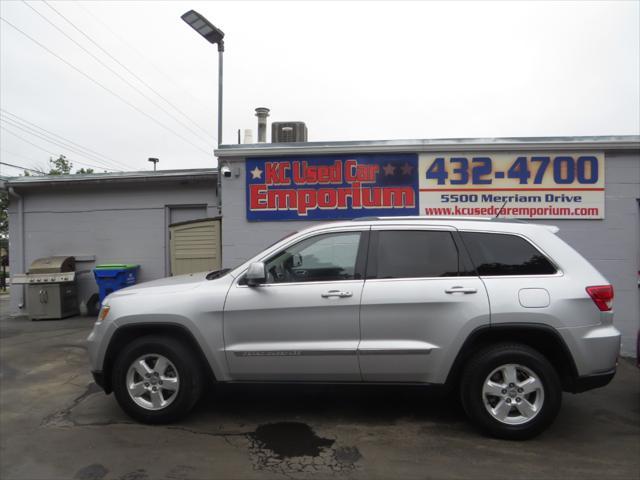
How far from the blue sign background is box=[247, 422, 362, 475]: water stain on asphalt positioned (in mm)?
3928

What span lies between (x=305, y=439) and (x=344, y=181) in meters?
4.42

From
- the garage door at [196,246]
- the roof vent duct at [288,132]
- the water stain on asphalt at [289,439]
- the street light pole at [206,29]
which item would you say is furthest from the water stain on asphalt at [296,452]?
the roof vent duct at [288,132]

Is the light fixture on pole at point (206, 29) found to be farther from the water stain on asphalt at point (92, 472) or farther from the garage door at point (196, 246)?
the water stain on asphalt at point (92, 472)

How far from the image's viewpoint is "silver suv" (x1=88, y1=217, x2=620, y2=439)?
3.72 meters

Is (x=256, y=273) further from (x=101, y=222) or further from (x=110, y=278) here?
(x=101, y=222)

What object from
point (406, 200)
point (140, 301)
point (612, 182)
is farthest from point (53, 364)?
point (612, 182)

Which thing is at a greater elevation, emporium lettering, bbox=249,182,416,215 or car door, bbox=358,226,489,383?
emporium lettering, bbox=249,182,416,215

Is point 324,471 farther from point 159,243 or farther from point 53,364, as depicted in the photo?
point 159,243

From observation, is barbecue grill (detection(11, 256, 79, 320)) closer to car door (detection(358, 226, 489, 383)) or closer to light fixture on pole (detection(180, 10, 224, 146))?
light fixture on pole (detection(180, 10, 224, 146))

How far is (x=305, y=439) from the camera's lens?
377 centimetres

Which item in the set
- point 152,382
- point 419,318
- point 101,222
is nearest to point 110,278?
point 101,222

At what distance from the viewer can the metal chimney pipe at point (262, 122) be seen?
897 centimetres

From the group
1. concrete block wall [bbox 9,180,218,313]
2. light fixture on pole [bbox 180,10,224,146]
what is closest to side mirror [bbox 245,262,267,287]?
light fixture on pole [bbox 180,10,224,146]

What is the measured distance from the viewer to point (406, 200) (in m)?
7.21
